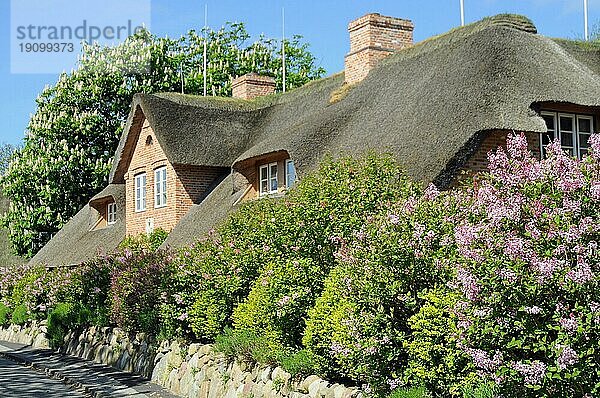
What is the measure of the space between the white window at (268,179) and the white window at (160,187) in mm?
5010

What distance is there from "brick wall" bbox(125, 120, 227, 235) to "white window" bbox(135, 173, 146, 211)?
157 mm

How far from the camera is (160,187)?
2803 cm

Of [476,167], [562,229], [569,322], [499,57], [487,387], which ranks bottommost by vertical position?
[487,387]

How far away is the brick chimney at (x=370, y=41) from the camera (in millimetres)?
23656

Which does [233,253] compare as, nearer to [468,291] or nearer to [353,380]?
[353,380]

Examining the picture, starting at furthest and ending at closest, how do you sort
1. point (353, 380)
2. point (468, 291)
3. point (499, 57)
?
point (499, 57)
point (353, 380)
point (468, 291)

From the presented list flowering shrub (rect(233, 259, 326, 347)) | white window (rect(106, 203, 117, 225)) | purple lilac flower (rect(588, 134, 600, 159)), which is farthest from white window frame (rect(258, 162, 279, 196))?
purple lilac flower (rect(588, 134, 600, 159))

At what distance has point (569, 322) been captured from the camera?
7.24 metres

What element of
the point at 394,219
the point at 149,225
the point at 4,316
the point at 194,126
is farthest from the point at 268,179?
the point at 394,219

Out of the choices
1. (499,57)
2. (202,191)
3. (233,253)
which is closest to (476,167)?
(499,57)

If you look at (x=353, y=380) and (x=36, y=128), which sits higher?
(x=36, y=128)

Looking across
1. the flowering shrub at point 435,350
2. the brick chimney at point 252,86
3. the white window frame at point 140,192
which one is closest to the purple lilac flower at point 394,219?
the flowering shrub at point 435,350

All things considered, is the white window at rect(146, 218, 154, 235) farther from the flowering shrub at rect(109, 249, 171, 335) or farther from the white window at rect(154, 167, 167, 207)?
the flowering shrub at rect(109, 249, 171, 335)

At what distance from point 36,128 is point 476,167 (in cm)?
2687
